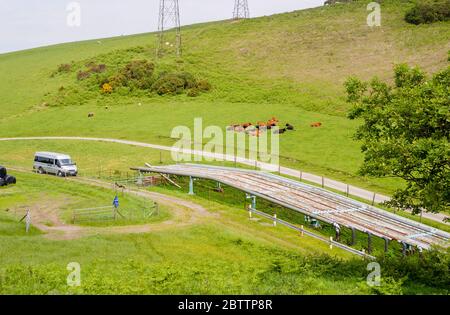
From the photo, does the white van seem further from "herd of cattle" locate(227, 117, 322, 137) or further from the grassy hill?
"herd of cattle" locate(227, 117, 322, 137)

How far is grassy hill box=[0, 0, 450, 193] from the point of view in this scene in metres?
69.8

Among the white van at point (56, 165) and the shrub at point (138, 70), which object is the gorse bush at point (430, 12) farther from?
the white van at point (56, 165)

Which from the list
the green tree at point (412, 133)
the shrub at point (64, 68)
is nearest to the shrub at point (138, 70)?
the shrub at point (64, 68)

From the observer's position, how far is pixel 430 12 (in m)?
104

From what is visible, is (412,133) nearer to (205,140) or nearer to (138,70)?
(205,140)

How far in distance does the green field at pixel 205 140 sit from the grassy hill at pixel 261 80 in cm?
35

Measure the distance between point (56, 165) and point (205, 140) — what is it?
70.8ft

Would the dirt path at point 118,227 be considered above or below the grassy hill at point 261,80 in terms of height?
below

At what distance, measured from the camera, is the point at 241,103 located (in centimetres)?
8606

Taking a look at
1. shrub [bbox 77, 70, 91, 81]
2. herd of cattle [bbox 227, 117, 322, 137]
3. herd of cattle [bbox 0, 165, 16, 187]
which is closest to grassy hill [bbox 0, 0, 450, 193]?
herd of cattle [bbox 227, 117, 322, 137]

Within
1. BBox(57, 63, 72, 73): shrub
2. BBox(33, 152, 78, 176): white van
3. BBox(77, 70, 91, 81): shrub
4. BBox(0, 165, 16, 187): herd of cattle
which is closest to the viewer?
BBox(0, 165, 16, 187): herd of cattle

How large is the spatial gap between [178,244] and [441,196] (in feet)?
51.6

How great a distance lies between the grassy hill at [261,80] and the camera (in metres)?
69.8

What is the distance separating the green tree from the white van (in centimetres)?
3428
